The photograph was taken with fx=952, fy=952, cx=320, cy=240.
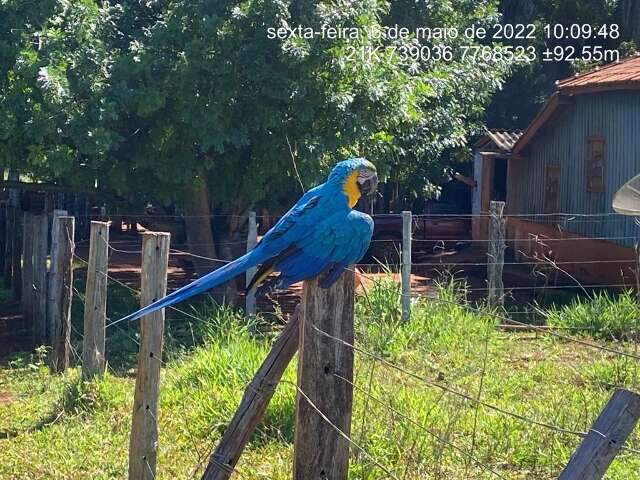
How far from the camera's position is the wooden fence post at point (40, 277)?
10.2 meters

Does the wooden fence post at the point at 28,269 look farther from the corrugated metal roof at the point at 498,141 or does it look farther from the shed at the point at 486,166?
the corrugated metal roof at the point at 498,141

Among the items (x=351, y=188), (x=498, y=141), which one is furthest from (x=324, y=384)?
(x=498, y=141)

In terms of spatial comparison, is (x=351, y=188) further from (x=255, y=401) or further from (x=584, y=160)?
(x=584, y=160)

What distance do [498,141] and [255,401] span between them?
16.0 metres

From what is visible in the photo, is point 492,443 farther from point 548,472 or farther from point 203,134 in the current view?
point 203,134

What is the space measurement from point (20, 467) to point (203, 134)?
505 cm

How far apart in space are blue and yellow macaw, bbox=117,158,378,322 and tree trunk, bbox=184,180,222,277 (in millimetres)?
8527

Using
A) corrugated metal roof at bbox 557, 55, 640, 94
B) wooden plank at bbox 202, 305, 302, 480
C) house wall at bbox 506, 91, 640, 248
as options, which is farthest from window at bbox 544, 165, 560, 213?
wooden plank at bbox 202, 305, 302, 480

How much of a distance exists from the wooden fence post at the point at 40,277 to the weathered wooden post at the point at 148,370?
18.7 feet

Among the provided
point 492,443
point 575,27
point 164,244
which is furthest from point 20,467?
point 575,27

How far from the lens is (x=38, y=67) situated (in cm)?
1001

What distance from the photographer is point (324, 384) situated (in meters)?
3.19

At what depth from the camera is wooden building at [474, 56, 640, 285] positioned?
13828 mm

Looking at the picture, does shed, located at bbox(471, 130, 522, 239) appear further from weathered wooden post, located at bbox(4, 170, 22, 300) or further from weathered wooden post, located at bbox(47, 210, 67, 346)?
weathered wooden post, located at bbox(47, 210, 67, 346)
